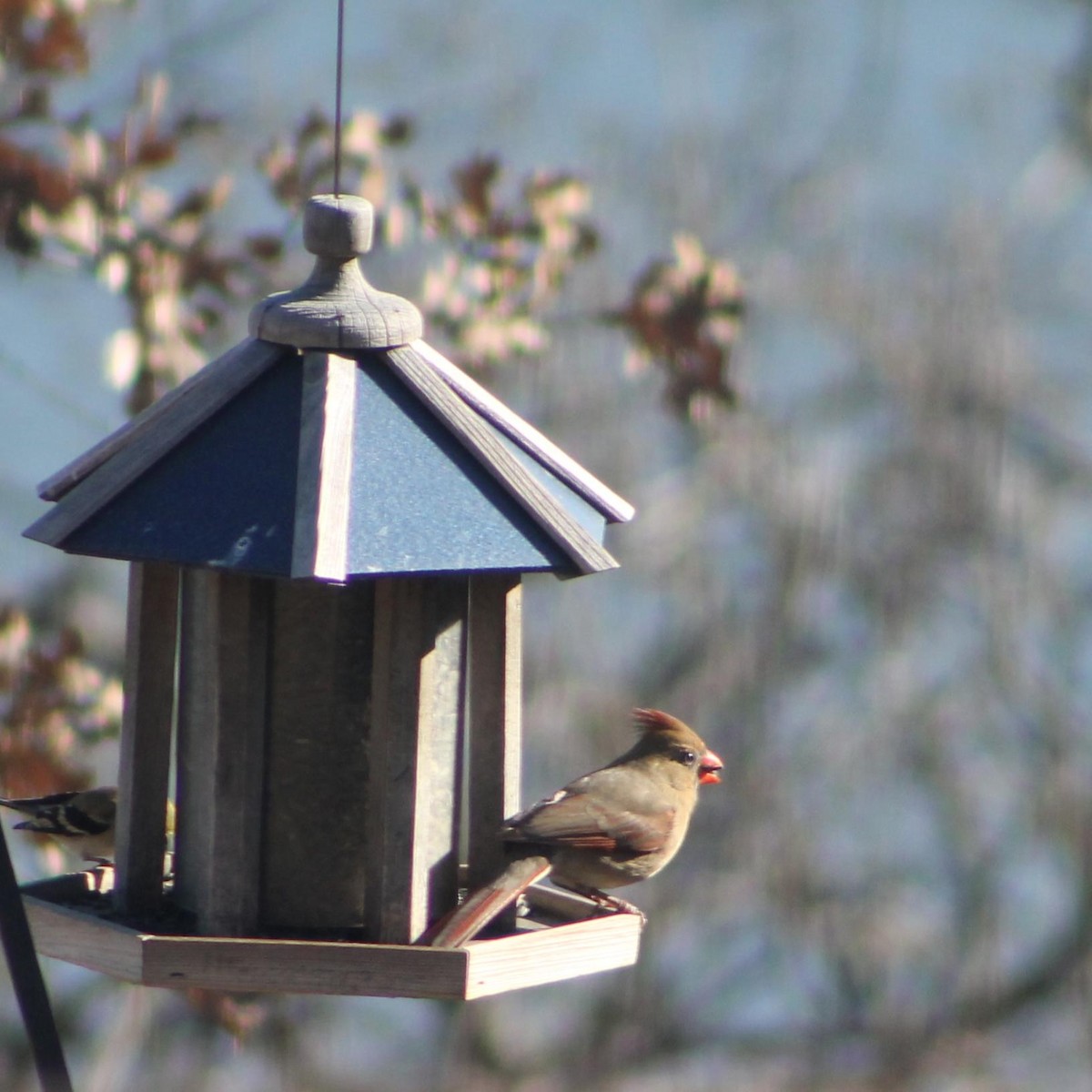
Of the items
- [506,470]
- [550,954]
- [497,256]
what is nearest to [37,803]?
[550,954]

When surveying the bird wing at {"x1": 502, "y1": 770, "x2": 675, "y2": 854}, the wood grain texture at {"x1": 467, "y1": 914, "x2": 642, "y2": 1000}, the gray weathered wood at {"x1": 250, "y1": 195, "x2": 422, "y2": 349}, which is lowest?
the wood grain texture at {"x1": 467, "y1": 914, "x2": 642, "y2": 1000}

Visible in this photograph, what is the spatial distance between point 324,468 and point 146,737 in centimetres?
76

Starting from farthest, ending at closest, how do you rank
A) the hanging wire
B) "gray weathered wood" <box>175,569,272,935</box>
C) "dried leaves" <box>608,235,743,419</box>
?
"dried leaves" <box>608,235,743,419</box>
"gray weathered wood" <box>175,569,272,935</box>
the hanging wire

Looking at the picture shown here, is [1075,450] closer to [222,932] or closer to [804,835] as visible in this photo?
[804,835]

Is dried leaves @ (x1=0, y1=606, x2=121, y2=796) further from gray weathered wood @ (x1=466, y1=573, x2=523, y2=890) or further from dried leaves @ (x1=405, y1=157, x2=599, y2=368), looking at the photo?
gray weathered wood @ (x1=466, y1=573, x2=523, y2=890)

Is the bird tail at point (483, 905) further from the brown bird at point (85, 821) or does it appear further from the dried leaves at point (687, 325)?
the dried leaves at point (687, 325)

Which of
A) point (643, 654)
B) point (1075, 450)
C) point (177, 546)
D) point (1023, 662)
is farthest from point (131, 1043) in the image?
point (177, 546)

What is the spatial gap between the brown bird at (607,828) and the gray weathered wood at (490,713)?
0.04m

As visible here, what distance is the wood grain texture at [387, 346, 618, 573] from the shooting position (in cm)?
303

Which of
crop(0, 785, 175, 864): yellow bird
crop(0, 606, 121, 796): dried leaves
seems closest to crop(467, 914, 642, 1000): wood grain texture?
crop(0, 785, 175, 864): yellow bird

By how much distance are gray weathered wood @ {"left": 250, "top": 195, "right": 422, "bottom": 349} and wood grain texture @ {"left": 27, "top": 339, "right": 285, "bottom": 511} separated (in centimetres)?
6

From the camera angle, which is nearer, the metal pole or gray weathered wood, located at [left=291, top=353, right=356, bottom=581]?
the metal pole

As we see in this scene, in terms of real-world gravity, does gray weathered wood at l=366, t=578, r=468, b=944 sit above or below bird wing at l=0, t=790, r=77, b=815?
above

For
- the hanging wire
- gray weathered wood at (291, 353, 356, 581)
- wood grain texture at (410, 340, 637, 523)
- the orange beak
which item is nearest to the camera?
gray weathered wood at (291, 353, 356, 581)
